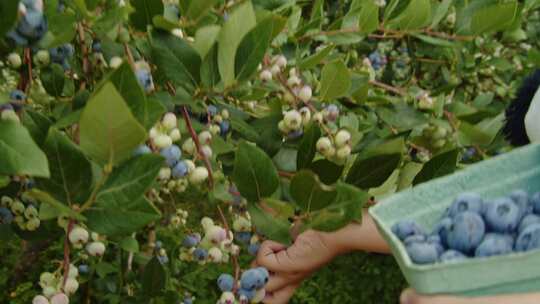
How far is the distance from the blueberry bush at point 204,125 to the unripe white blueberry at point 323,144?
17 millimetres

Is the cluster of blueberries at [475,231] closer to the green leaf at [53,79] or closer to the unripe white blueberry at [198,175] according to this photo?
the unripe white blueberry at [198,175]

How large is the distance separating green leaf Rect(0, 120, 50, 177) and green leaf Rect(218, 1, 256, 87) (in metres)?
0.26

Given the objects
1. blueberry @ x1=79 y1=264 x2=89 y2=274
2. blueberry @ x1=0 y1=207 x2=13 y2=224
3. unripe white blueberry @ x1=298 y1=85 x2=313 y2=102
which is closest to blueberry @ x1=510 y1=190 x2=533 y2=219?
unripe white blueberry @ x1=298 y1=85 x2=313 y2=102

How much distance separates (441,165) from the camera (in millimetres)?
911

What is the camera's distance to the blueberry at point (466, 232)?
1.99 feet

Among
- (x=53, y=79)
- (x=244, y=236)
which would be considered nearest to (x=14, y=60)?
(x=53, y=79)

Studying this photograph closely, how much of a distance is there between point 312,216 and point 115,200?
22cm

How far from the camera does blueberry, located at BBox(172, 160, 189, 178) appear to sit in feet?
2.72

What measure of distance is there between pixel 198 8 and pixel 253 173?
217mm

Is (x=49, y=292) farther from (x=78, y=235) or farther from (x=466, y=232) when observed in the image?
(x=466, y=232)

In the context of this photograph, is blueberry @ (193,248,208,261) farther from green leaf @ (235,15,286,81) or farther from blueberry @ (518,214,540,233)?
blueberry @ (518,214,540,233)

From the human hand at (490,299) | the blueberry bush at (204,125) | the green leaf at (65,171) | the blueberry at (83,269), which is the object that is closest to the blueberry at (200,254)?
the blueberry bush at (204,125)

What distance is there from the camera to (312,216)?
2.49 feet

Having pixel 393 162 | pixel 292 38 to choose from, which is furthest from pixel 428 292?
pixel 292 38
